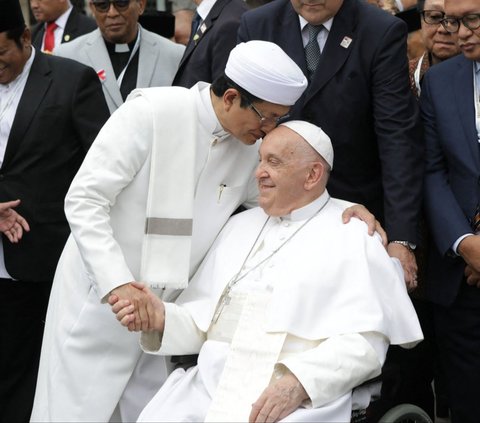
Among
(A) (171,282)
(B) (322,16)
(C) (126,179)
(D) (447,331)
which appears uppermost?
(B) (322,16)

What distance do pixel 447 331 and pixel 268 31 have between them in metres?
1.70

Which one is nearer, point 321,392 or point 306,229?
point 321,392

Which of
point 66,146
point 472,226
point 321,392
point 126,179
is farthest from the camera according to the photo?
point 66,146

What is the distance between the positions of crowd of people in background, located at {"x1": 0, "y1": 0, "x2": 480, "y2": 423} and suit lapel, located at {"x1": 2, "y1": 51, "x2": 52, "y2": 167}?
22 centimetres

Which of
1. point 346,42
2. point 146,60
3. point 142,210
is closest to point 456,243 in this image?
point 346,42

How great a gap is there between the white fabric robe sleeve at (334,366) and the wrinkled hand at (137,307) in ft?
1.91

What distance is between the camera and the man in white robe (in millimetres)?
4980

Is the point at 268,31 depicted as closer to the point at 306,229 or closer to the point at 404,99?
the point at 404,99

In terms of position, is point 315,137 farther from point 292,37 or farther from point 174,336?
point 174,336

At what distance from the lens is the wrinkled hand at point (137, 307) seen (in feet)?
15.8

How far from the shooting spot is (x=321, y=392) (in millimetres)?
A: 4598

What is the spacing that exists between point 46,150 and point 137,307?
1684 mm

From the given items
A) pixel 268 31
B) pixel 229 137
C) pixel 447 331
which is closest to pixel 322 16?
pixel 268 31

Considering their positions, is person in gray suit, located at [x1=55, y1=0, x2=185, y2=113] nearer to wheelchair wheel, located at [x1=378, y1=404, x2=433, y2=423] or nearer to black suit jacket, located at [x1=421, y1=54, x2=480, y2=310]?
black suit jacket, located at [x1=421, y1=54, x2=480, y2=310]
